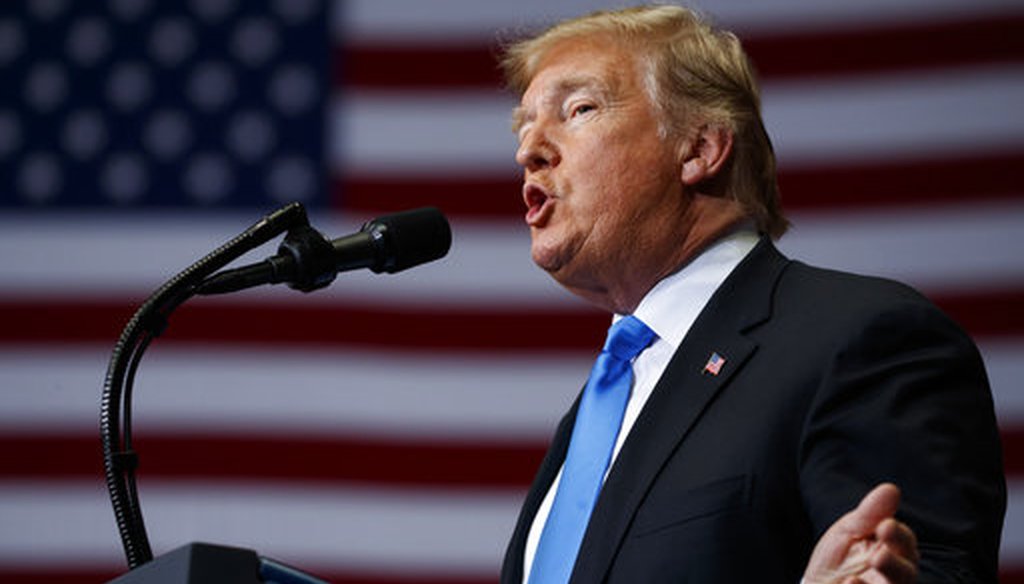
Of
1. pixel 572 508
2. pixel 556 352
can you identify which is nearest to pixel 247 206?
pixel 556 352

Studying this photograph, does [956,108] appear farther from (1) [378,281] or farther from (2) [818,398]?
(2) [818,398]

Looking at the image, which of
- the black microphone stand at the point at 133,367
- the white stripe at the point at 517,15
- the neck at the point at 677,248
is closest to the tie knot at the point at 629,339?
the neck at the point at 677,248

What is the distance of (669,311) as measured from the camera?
1.83 metres

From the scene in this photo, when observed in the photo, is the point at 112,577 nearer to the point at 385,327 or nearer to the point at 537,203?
the point at 385,327

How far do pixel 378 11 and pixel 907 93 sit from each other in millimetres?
1325

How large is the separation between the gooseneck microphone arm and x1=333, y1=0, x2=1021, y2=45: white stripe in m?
2.11

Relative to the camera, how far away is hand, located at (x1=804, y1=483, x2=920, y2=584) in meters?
1.15

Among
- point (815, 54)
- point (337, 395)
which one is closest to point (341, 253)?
point (337, 395)

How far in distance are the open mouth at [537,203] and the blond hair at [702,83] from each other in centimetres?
19

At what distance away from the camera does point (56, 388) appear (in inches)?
142

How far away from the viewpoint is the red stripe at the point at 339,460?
11.4ft

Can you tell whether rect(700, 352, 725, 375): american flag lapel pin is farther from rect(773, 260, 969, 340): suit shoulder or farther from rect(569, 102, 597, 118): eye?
rect(569, 102, 597, 118): eye

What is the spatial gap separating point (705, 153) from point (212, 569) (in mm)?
1055

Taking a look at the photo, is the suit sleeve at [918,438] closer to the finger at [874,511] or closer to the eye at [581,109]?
the finger at [874,511]
